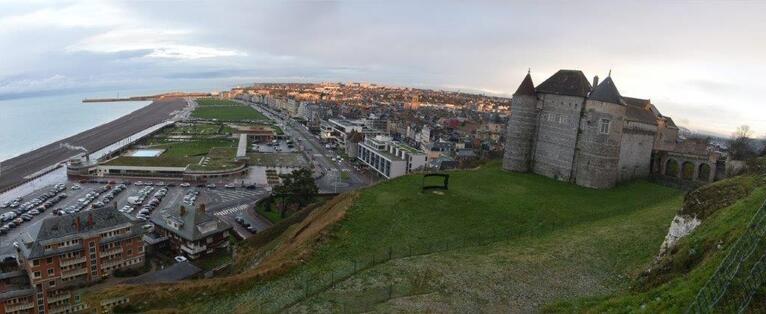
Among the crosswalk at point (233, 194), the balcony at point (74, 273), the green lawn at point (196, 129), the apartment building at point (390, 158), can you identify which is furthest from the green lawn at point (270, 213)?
the green lawn at point (196, 129)

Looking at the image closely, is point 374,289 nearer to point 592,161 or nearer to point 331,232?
point 331,232

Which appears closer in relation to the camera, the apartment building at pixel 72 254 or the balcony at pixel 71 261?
the apartment building at pixel 72 254

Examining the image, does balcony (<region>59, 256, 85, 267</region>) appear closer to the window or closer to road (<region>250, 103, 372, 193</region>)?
road (<region>250, 103, 372, 193</region>)

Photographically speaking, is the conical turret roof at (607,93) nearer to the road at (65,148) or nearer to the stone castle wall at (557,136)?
the stone castle wall at (557,136)

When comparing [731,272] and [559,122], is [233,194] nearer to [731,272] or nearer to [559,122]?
[559,122]

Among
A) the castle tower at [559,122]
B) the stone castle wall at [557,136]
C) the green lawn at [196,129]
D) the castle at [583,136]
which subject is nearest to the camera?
the castle at [583,136]

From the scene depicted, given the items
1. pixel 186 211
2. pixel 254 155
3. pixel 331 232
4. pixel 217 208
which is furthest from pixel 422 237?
pixel 254 155
